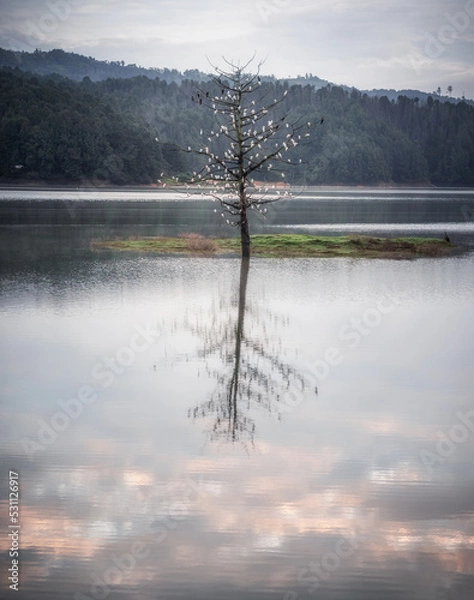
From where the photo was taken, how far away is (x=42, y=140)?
170125 millimetres

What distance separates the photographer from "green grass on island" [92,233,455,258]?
41875mm

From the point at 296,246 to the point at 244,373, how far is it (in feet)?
90.0

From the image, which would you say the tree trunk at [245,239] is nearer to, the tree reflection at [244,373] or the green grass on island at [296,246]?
the green grass on island at [296,246]

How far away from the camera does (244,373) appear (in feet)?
53.8

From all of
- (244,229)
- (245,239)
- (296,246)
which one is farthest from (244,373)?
(296,246)

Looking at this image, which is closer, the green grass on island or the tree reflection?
the tree reflection

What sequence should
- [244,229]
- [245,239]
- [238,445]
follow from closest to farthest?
1. [238,445]
2. [244,229]
3. [245,239]

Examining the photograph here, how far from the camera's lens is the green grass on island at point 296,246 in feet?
137

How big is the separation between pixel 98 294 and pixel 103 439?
14409 mm

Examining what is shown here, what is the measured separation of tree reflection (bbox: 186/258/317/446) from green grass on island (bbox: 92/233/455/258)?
18.2m

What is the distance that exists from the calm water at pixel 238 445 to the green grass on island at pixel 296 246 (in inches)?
616

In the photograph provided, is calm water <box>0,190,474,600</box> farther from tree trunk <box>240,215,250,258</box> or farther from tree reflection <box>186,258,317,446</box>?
tree trunk <box>240,215,250,258</box>

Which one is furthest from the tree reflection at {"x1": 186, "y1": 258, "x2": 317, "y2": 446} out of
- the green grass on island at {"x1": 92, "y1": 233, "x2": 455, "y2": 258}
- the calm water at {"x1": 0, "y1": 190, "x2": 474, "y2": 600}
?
the green grass on island at {"x1": 92, "y1": 233, "x2": 455, "y2": 258}

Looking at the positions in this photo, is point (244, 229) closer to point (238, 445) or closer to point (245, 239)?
point (245, 239)
